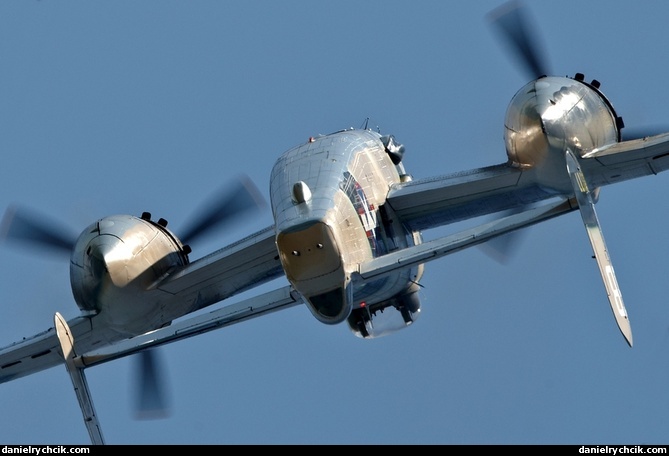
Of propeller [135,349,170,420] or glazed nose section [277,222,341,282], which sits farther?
propeller [135,349,170,420]

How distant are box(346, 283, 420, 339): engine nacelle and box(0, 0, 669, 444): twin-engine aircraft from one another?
31mm

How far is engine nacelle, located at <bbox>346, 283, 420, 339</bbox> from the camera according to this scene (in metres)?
54.9

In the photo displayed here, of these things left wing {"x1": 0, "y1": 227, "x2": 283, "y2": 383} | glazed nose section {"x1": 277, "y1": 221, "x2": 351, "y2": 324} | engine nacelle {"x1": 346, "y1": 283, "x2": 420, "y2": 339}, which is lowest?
glazed nose section {"x1": 277, "y1": 221, "x2": 351, "y2": 324}

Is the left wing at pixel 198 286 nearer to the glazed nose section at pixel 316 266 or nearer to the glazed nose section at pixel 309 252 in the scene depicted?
the glazed nose section at pixel 316 266

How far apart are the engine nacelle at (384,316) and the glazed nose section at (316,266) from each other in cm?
696

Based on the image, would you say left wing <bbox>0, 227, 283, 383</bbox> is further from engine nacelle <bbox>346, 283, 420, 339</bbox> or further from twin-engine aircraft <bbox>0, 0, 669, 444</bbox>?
engine nacelle <bbox>346, 283, 420, 339</bbox>

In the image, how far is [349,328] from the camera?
55.2 metres

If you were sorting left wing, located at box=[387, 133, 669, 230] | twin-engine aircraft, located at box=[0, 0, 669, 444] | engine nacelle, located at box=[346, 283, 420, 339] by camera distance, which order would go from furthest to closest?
engine nacelle, located at box=[346, 283, 420, 339] → left wing, located at box=[387, 133, 669, 230] → twin-engine aircraft, located at box=[0, 0, 669, 444]

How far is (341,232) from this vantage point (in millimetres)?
47781

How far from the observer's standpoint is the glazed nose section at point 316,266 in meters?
47.1

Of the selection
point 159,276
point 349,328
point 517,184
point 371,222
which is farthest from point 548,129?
point 159,276

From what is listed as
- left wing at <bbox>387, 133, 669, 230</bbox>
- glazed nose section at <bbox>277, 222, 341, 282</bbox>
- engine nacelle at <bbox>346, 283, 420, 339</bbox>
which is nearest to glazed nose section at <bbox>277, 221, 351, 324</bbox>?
glazed nose section at <bbox>277, 222, 341, 282</bbox>

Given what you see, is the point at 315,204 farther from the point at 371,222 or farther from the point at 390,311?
the point at 390,311

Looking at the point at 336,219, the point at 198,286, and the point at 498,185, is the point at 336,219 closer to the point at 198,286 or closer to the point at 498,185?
the point at 498,185
